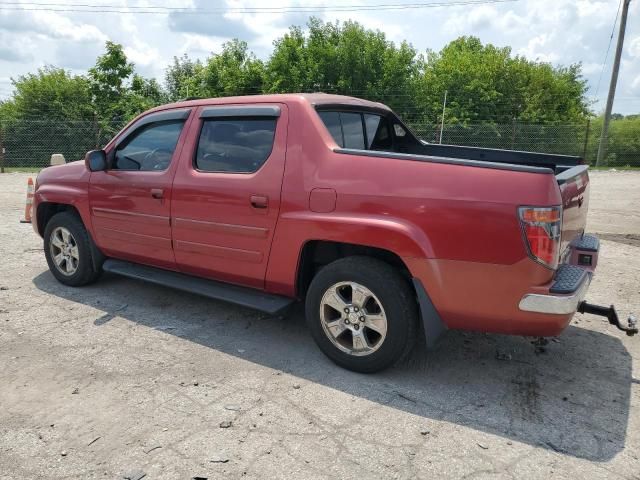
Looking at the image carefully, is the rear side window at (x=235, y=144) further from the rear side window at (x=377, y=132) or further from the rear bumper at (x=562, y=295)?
the rear bumper at (x=562, y=295)

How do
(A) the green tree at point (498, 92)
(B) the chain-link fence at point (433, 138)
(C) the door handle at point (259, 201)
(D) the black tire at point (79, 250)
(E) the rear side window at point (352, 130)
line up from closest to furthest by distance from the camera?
(C) the door handle at point (259, 201) → (E) the rear side window at point (352, 130) → (D) the black tire at point (79, 250) → (B) the chain-link fence at point (433, 138) → (A) the green tree at point (498, 92)

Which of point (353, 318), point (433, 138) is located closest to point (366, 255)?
point (353, 318)

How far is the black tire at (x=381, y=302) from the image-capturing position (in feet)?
10.7

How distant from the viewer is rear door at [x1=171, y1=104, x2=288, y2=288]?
375 cm

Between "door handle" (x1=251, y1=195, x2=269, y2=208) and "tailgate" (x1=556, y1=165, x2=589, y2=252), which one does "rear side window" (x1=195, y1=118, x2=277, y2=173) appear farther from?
"tailgate" (x1=556, y1=165, x2=589, y2=252)

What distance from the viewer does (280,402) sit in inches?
125

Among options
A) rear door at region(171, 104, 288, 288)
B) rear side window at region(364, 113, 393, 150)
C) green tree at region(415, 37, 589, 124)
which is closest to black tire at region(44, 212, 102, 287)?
rear door at region(171, 104, 288, 288)

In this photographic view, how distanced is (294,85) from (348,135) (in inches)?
932

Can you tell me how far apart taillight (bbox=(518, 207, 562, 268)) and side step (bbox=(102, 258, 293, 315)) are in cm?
174

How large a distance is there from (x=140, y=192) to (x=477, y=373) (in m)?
3.06

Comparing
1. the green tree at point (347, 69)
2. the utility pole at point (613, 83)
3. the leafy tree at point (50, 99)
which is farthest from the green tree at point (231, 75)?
the utility pole at point (613, 83)

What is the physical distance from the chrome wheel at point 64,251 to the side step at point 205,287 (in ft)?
1.46

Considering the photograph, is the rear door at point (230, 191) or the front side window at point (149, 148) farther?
the front side window at point (149, 148)

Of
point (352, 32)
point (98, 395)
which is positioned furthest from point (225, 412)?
point (352, 32)
